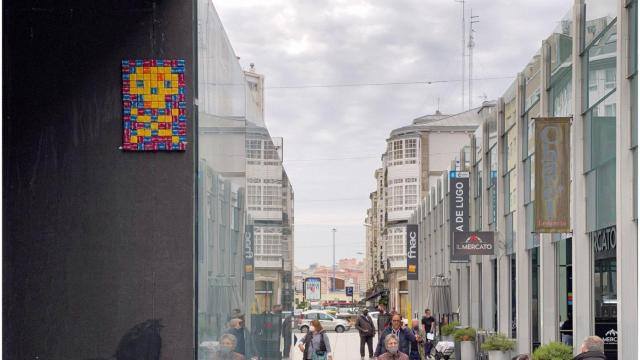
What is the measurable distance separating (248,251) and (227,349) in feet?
8.42

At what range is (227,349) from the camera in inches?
312

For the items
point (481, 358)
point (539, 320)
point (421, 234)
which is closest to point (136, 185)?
point (539, 320)

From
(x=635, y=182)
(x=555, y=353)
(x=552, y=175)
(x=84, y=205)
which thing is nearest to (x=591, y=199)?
(x=552, y=175)

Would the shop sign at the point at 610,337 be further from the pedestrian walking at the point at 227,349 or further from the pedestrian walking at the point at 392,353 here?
the pedestrian walking at the point at 227,349

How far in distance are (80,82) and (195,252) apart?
4.36ft

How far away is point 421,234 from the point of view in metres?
60.6

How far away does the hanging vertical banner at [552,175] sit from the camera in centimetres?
1842

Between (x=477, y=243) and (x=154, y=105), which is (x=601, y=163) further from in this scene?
(x=154, y=105)

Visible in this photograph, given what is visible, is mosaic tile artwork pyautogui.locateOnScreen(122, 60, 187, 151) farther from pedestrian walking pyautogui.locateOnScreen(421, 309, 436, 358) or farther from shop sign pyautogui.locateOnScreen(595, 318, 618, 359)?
pedestrian walking pyautogui.locateOnScreen(421, 309, 436, 358)

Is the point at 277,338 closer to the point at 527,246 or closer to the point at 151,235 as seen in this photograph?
the point at 151,235

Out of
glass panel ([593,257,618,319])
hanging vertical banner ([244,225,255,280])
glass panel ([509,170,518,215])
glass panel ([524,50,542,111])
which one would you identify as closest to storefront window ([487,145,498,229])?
glass panel ([509,170,518,215])

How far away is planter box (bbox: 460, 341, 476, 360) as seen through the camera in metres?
28.5

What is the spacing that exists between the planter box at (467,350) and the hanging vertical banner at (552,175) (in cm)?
1039

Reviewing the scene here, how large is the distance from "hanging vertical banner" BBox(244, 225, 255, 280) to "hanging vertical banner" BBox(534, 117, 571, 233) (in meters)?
8.99
